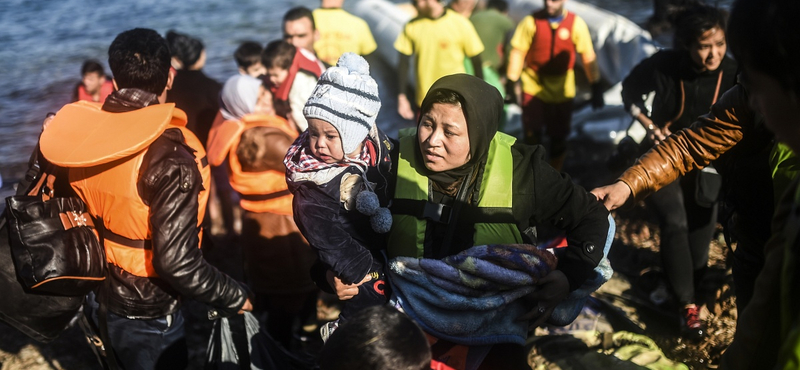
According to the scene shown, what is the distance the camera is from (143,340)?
307cm

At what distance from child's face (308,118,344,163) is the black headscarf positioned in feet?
1.15

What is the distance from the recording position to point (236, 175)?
4047 mm

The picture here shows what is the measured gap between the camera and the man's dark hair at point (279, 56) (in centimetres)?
492

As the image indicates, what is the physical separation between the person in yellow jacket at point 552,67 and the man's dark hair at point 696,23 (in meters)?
2.14

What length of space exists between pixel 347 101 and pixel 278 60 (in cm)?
240

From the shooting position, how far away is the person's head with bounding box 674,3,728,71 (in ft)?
13.3

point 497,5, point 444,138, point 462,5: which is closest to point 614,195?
point 444,138

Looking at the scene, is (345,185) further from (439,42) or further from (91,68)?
(91,68)

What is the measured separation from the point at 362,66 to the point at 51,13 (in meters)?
19.3

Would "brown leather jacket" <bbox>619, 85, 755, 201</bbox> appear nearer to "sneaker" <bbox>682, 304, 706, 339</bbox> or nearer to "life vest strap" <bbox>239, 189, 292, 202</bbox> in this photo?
"sneaker" <bbox>682, 304, 706, 339</bbox>

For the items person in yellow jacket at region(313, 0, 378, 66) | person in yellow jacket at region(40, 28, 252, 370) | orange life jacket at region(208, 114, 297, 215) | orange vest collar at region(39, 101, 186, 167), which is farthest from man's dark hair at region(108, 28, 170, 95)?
person in yellow jacket at region(313, 0, 378, 66)

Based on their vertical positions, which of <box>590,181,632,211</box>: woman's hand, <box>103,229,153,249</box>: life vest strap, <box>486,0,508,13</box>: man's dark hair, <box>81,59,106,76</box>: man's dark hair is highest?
<box>590,181,632,211</box>: woman's hand

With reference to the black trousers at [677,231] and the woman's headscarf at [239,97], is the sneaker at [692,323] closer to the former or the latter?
the black trousers at [677,231]

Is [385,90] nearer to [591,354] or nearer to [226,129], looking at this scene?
[226,129]
